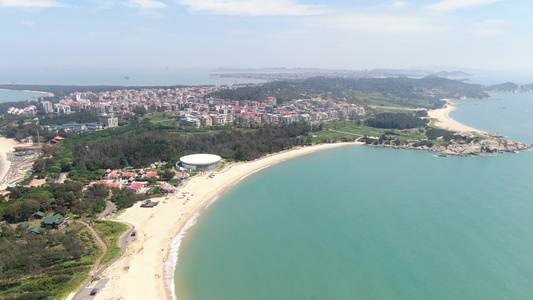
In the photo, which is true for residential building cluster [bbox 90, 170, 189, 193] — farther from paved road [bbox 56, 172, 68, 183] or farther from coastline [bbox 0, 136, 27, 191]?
coastline [bbox 0, 136, 27, 191]

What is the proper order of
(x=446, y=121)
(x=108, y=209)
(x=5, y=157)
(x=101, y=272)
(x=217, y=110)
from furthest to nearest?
(x=217, y=110), (x=446, y=121), (x=5, y=157), (x=108, y=209), (x=101, y=272)

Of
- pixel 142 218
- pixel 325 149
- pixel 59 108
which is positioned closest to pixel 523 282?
pixel 142 218

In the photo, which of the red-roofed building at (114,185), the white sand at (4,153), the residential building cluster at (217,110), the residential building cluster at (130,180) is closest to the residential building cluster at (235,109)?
the residential building cluster at (217,110)

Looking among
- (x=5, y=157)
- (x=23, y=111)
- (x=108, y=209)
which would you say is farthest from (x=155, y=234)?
(x=23, y=111)

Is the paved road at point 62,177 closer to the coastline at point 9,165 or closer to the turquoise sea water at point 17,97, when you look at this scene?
the coastline at point 9,165

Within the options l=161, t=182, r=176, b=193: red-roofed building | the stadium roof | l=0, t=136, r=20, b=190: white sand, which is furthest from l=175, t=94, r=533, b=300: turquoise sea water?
l=0, t=136, r=20, b=190: white sand

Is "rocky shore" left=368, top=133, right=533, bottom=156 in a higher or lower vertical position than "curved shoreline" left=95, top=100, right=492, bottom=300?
higher

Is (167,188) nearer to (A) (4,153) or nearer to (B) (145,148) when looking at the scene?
(B) (145,148)
